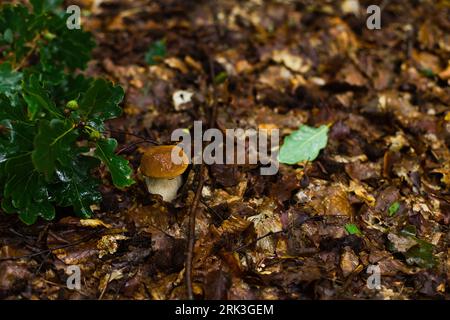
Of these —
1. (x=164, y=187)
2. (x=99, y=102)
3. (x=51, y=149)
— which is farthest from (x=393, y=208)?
(x=51, y=149)

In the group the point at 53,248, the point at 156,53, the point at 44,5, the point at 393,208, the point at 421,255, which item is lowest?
the point at 421,255

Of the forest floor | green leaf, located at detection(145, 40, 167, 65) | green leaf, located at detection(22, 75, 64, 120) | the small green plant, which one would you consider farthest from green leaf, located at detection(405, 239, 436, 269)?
green leaf, located at detection(145, 40, 167, 65)

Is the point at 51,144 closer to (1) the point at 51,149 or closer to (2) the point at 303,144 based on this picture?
(1) the point at 51,149

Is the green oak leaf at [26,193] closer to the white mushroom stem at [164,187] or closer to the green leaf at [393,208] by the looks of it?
the white mushroom stem at [164,187]

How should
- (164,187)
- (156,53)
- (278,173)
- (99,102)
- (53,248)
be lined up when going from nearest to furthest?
1. (99,102)
2. (53,248)
3. (164,187)
4. (278,173)
5. (156,53)

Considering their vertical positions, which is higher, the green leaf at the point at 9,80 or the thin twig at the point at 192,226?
the green leaf at the point at 9,80

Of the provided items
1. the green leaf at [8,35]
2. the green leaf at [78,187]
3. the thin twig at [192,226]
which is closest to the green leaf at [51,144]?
the green leaf at [78,187]

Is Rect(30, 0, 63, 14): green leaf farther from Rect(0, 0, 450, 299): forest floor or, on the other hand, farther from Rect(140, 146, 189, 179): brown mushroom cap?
Rect(140, 146, 189, 179): brown mushroom cap
